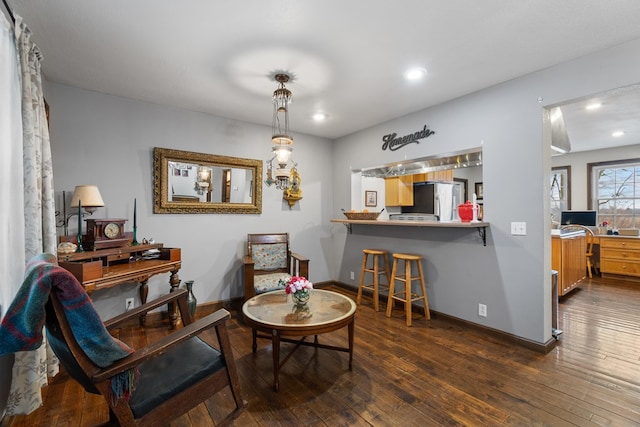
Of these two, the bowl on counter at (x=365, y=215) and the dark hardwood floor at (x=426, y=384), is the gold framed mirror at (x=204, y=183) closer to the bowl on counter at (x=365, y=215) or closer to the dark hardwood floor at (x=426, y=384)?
the bowl on counter at (x=365, y=215)

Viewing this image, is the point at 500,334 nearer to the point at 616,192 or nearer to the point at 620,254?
the point at 620,254

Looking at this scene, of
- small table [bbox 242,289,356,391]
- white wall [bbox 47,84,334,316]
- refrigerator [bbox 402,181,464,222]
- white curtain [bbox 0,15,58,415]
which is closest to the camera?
white curtain [bbox 0,15,58,415]

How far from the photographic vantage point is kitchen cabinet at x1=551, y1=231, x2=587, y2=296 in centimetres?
388

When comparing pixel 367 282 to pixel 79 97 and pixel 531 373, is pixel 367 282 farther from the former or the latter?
pixel 79 97

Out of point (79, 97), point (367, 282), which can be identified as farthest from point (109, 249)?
point (367, 282)

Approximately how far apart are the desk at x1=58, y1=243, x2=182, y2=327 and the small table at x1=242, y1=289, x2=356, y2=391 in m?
1.01

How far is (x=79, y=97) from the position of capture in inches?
112

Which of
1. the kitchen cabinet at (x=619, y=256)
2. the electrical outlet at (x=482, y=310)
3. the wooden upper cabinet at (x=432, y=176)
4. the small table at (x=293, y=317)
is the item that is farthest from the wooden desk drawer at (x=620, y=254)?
the small table at (x=293, y=317)

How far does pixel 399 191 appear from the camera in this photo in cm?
500

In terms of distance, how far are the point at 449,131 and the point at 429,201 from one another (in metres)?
1.95

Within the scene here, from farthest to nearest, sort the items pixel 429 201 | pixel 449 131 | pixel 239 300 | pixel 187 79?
1. pixel 429 201
2. pixel 239 300
3. pixel 449 131
4. pixel 187 79

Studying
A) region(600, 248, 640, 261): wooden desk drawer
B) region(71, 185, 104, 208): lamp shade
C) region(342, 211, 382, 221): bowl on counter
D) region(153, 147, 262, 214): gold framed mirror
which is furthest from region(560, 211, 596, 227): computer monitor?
region(71, 185, 104, 208): lamp shade

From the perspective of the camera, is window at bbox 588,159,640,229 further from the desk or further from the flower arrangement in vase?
the desk

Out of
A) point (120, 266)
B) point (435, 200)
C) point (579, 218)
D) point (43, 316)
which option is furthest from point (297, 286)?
point (579, 218)
